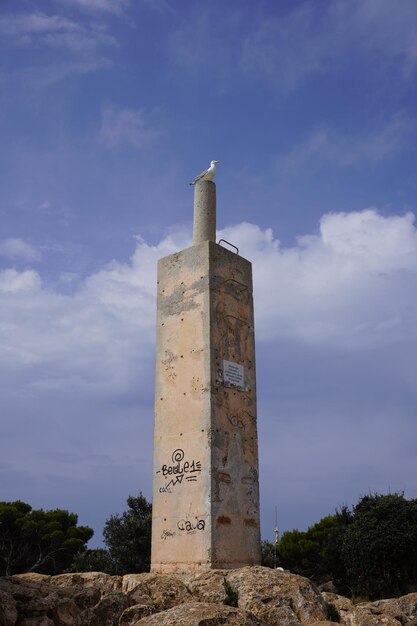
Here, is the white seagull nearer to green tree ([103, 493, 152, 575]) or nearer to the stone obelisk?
the stone obelisk

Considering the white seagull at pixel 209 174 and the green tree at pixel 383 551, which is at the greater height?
the white seagull at pixel 209 174

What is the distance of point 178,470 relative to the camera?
1177cm

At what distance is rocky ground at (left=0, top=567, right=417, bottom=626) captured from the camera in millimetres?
6695

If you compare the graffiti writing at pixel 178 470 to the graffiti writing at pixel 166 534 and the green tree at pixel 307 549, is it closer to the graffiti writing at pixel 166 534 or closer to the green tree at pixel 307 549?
the graffiti writing at pixel 166 534

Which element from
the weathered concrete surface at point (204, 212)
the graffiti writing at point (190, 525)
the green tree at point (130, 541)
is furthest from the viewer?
the green tree at point (130, 541)

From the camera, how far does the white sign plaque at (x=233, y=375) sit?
39.7 feet

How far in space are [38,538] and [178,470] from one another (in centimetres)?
1811

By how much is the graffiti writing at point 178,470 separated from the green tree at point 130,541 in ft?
23.6

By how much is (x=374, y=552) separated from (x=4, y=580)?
13727 millimetres

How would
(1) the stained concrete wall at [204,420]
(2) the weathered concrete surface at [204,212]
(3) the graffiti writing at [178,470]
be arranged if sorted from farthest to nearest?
1. (2) the weathered concrete surface at [204,212]
2. (3) the graffiti writing at [178,470]
3. (1) the stained concrete wall at [204,420]

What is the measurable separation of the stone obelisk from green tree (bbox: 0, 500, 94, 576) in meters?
16.2

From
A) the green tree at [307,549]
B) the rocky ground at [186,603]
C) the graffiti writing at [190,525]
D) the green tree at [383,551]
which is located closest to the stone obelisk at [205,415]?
the graffiti writing at [190,525]

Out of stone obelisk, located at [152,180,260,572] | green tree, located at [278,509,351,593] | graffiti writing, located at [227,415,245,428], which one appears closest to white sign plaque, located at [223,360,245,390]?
stone obelisk, located at [152,180,260,572]

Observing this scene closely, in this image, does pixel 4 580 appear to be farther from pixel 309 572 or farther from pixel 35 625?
pixel 309 572
